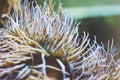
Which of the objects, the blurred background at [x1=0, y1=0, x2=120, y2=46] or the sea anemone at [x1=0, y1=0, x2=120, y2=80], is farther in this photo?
the blurred background at [x1=0, y1=0, x2=120, y2=46]

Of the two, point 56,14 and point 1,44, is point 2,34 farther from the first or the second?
point 56,14

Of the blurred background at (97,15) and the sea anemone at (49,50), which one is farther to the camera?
the blurred background at (97,15)

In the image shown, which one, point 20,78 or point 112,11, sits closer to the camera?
point 20,78

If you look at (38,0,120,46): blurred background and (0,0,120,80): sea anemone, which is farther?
(38,0,120,46): blurred background

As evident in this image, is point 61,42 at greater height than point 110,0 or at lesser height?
lesser

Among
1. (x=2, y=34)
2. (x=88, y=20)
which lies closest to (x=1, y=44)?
(x=2, y=34)
